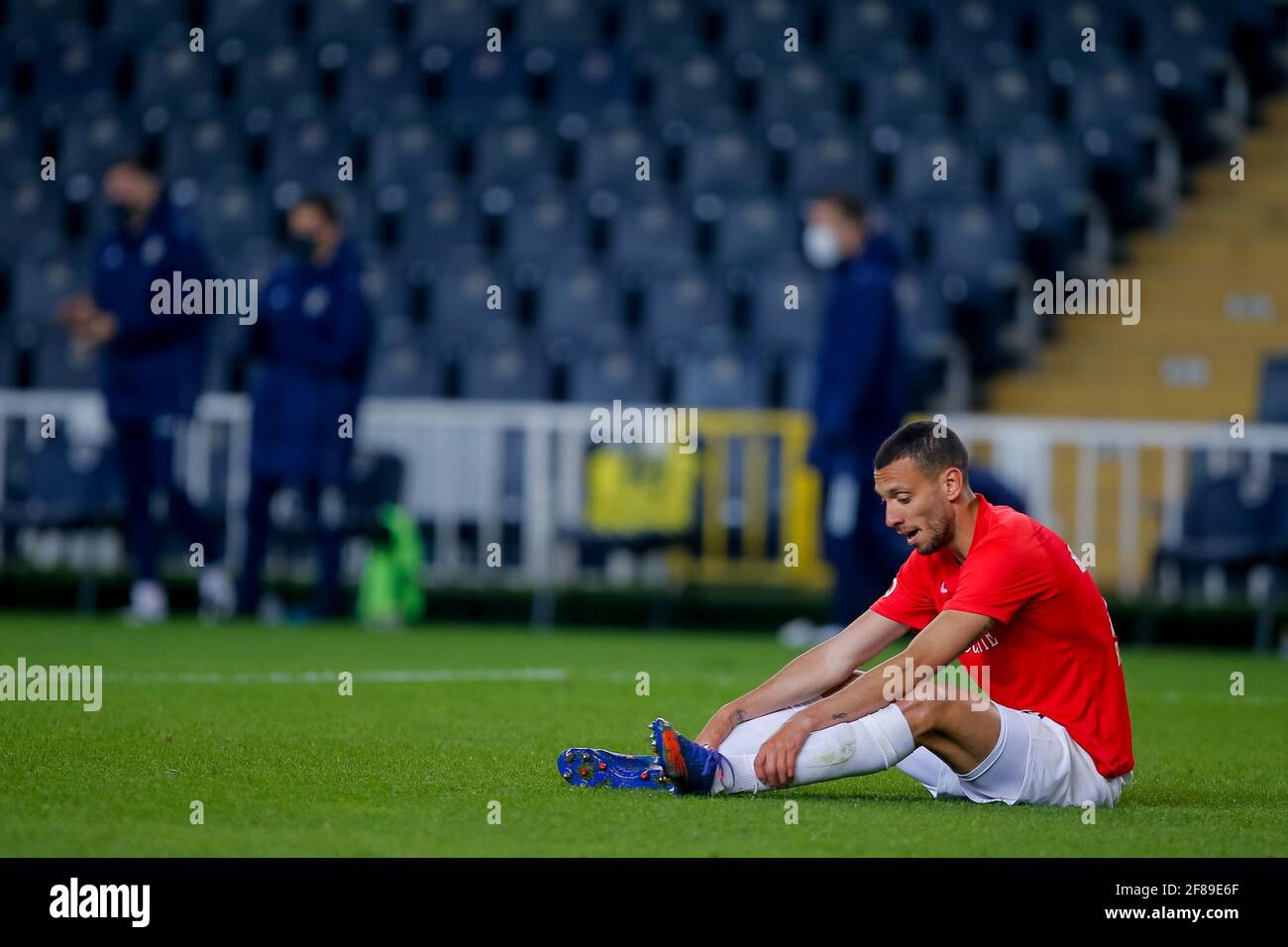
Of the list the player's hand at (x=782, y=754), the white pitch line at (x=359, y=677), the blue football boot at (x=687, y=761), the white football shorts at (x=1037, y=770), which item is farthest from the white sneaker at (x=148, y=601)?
the white football shorts at (x=1037, y=770)

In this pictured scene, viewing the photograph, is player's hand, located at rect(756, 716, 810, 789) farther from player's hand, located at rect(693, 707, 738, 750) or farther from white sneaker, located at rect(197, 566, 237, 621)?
white sneaker, located at rect(197, 566, 237, 621)

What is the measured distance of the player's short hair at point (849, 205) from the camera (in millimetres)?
11781

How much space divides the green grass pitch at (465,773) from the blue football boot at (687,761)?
70 millimetres

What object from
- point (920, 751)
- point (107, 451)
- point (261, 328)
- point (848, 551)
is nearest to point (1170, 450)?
point (848, 551)

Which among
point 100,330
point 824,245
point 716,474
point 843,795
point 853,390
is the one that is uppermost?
point 824,245

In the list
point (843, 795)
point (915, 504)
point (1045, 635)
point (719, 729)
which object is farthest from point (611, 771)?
point (1045, 635)

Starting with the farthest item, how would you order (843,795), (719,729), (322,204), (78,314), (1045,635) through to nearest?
(322,204) < (78,314) < (843,795) < (719,729) < (1045,635)

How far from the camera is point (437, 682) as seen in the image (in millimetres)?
9406

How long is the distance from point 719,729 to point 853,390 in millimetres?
5971

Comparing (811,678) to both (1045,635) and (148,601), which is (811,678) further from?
(148,601)

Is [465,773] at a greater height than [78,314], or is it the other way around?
[78,314]

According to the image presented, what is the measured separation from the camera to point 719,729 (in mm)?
5953

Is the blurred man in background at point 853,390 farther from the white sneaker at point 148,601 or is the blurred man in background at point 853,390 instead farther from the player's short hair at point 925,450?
the player's short hair at point 925,450

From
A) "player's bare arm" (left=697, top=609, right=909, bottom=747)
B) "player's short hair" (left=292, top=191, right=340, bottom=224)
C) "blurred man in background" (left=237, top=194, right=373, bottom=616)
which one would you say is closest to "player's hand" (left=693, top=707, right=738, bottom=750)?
"player's bare arm" (left=697, top=609, right=909, bottom=747)
